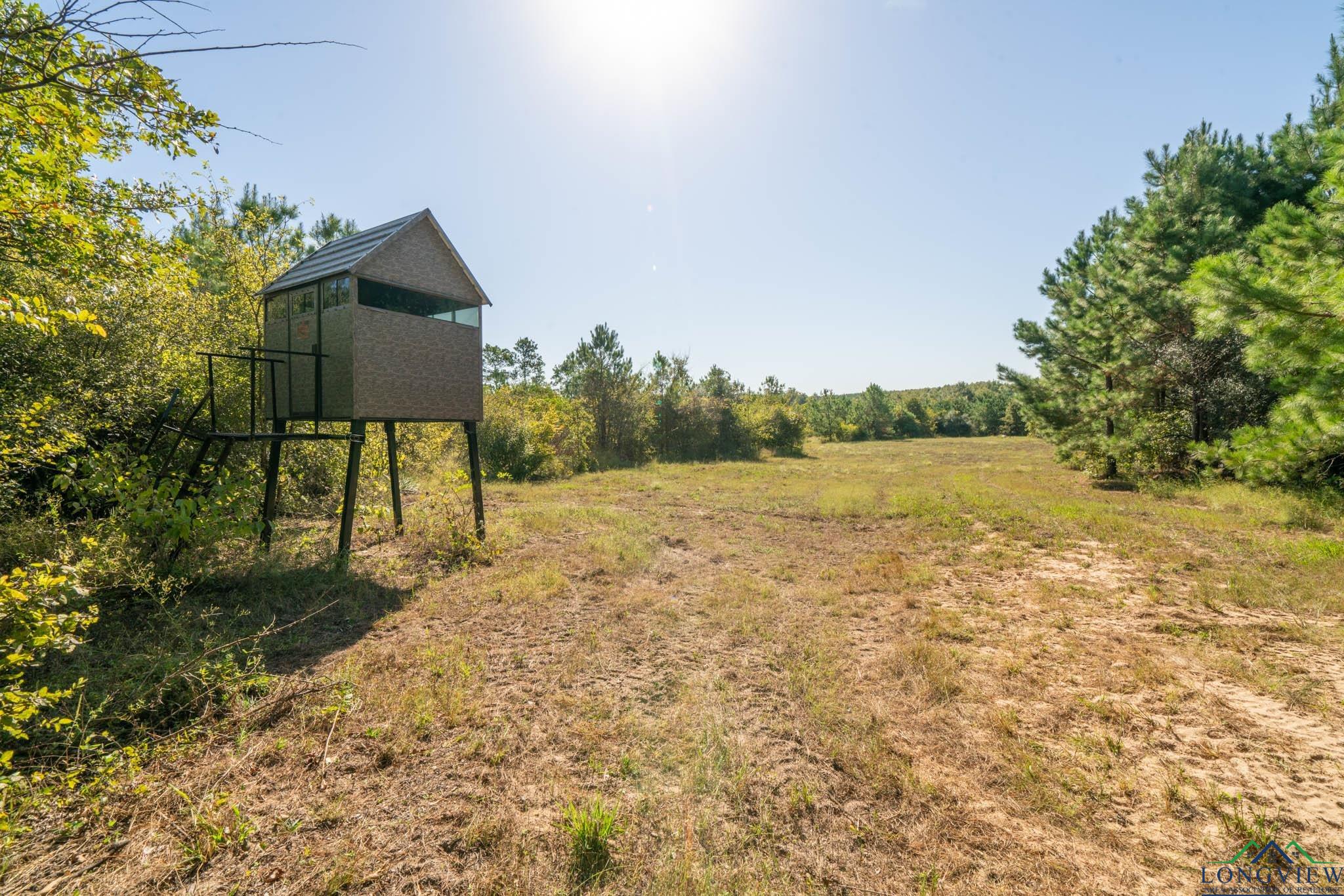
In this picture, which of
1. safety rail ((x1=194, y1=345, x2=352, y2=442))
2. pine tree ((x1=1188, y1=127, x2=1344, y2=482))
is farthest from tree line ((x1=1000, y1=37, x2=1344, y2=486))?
safety rail ((x1=194, y1=345, x2=352, y2=442))

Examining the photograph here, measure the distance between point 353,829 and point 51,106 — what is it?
192 inches

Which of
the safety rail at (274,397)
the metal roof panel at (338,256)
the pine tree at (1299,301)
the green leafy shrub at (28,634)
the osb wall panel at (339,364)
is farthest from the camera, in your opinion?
the metal roof panel at (338,256)

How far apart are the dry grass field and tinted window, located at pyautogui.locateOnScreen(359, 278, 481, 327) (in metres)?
4.78

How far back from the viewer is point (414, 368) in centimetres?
866

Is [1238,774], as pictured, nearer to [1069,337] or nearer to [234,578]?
[234,578]

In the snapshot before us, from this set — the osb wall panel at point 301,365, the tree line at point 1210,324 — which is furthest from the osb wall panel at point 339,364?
the tree line at point 1210,324

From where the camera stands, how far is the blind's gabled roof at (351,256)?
26.2 ft

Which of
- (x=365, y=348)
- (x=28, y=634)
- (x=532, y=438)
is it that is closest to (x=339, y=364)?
(x=365, y=348)

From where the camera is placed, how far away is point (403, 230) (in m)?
8.55

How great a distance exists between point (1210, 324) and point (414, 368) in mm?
13336

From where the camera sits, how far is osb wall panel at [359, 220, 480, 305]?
8211mm

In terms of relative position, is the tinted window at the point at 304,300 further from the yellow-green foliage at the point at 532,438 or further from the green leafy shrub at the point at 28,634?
the yellow-green foliage at the point at 532,438

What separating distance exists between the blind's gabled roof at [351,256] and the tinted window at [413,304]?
387mm

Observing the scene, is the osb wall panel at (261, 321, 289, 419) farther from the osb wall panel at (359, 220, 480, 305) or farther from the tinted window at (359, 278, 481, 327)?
the osb wall panel at (359, 220, 480, 305)
